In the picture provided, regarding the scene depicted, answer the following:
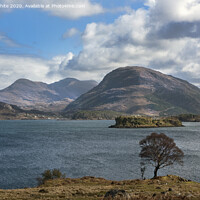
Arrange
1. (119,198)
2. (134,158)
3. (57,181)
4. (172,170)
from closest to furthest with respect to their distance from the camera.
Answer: (119,198), (57,181), (172,170), (134,158)

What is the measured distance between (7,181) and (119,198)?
6314 centimetres

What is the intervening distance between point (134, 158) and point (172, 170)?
27.0 metres

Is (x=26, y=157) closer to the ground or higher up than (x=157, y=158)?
closer to the ground

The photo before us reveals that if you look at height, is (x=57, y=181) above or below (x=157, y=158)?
A: below

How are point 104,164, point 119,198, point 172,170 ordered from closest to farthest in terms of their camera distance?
point 119,198
point 172,170
point 104,164

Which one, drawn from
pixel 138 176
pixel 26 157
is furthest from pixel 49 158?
pixel 138 176

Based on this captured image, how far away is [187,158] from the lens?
129 meters

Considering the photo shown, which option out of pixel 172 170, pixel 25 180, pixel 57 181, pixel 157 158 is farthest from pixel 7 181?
pixel 172 170

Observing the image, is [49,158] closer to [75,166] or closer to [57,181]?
[75,166]

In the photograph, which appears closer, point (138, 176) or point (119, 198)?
point (119, 198)

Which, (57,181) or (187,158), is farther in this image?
(187,158)

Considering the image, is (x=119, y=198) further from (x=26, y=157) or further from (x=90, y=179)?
(x=26, y=157)

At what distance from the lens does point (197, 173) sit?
96500 millimetres

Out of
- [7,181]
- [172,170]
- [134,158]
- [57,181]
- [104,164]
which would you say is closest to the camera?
[57,181]
